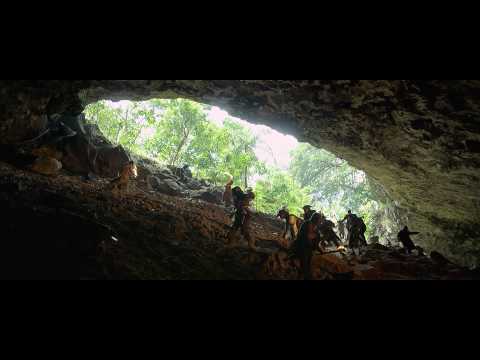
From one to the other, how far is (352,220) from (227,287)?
9.37m

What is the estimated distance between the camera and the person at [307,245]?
6.13m

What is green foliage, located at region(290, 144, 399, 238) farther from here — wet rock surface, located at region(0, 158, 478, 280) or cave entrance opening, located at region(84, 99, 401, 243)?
wet rock surface, located at region(0, 158, 478, 280)

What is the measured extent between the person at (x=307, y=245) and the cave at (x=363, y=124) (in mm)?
2765

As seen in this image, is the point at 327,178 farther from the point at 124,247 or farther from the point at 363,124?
the point at 124,247

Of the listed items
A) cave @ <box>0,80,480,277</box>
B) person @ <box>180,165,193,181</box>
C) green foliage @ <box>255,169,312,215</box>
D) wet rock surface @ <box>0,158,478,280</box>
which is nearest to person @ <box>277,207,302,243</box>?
wet rock surface @ <box>0,158,478,280</box>

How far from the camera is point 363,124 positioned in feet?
23.2

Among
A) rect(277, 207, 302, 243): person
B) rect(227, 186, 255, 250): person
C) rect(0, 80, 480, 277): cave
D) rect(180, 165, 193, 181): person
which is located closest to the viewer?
rect(0, 80, 480, 277): cave

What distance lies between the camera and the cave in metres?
5.22

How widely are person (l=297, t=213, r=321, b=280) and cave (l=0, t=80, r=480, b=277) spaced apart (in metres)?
2.76

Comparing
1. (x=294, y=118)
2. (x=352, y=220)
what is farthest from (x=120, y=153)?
(x=352, y=220)

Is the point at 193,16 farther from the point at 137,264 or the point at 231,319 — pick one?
the point at 137,264

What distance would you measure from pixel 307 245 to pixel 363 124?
364cm

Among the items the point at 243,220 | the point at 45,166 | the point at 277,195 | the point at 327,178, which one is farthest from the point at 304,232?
the point at 327,178

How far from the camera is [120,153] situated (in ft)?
44.4
